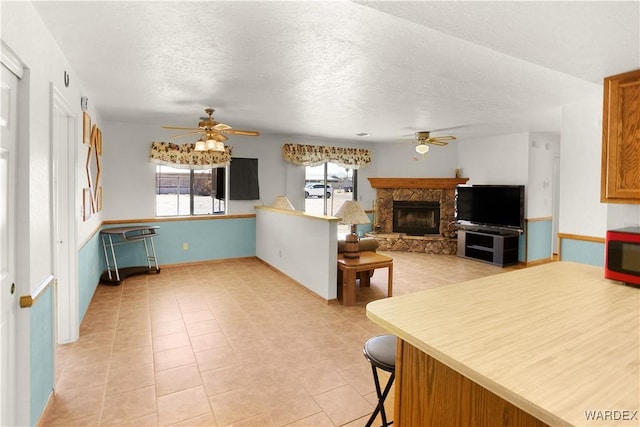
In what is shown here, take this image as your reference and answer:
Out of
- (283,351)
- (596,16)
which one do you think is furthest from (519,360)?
(283,351)

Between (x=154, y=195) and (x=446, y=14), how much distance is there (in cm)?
524

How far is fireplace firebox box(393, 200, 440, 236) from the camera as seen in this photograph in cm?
762

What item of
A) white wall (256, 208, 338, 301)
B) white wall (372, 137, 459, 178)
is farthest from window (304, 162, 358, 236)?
white wall (256, 208, 338, 301)

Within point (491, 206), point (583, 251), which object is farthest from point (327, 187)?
point (583, 251)

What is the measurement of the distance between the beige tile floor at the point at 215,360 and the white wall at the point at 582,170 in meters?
2.09

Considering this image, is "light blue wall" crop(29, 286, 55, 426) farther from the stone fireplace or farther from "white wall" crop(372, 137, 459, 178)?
"white wall" crop(372, 137, 459, 178)

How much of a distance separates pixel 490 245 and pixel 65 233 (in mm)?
6190

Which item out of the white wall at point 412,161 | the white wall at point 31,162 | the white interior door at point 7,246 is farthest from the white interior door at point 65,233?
the white wall at point 412,161

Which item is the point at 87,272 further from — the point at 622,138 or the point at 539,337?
the point at 622,138

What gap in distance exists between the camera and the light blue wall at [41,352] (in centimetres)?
185

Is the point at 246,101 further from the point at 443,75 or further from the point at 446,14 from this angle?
the point at 446,14

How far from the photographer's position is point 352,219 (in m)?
4.11

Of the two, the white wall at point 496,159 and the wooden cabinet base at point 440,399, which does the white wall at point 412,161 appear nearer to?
the white wall at point 496,159

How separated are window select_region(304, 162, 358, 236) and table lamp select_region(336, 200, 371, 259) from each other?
9.40ft
